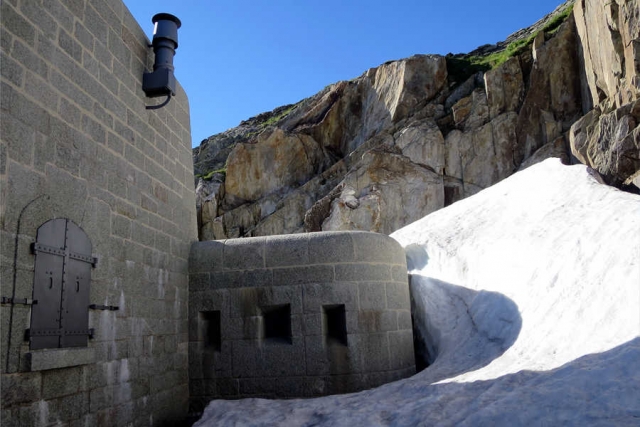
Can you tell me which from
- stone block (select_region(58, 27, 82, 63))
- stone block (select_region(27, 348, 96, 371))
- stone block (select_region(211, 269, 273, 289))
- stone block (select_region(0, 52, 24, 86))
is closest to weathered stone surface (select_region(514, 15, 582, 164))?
stone block (select_region(211, 269, 273, 289))

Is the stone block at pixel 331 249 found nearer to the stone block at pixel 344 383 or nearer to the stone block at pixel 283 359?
the stone block at pixel 283 359

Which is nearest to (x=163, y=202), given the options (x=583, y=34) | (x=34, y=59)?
(x=34, y=59)

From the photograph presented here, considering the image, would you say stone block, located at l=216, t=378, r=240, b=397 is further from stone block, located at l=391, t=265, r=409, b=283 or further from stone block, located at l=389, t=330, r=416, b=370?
stone block, located at l=391, t=265, r=409, b=283

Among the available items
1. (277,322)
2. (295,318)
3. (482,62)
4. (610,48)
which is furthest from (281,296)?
(482,62)

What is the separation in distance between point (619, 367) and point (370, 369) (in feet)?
9.23

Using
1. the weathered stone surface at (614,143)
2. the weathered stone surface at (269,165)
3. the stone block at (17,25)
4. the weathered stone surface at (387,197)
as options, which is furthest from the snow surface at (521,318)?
the weathered stone surface at (269,165)

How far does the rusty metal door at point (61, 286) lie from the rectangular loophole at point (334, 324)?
2695 mm

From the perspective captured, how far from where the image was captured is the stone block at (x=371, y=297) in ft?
19.9

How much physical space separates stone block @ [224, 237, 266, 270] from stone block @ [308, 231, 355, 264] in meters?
0.61

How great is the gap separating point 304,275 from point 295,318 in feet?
1.64

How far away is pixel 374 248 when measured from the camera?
6.27 meters

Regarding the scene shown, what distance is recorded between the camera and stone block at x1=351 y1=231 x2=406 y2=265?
6.17 metres

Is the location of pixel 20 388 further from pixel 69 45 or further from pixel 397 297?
pixel 397 297

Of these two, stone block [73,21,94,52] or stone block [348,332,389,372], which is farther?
stone block [348,332,389,372]
